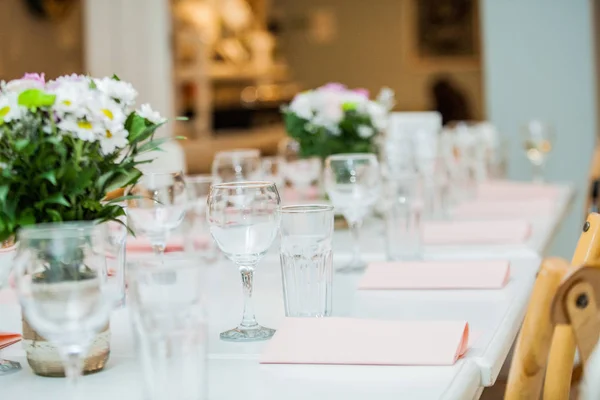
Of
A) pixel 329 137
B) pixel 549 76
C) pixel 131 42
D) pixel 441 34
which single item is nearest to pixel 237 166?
pixel 329 137

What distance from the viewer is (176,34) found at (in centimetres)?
664

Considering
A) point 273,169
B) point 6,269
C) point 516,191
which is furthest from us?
point 516,191

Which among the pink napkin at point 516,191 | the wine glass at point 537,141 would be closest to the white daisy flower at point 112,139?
the pink napkin at point 516,191

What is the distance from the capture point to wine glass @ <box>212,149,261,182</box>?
7.49 feet

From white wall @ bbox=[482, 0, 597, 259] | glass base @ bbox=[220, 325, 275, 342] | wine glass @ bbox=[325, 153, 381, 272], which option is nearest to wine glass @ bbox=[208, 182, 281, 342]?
glass base @ bbox=[220, 325, 275, 342]

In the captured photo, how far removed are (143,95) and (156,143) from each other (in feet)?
14.0

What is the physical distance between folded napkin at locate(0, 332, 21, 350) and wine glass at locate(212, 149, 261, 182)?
39.2 inches

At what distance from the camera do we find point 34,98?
1.09 metres

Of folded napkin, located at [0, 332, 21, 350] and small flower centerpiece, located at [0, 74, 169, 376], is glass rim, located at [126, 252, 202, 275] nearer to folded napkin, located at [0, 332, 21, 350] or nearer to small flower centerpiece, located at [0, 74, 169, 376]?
small flower centerpiece, located at [0, 74, 169, 376]

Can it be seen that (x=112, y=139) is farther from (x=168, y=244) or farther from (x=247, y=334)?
(x=168, y=244)

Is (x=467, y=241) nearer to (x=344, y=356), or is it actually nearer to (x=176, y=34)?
(x=344, y=356)

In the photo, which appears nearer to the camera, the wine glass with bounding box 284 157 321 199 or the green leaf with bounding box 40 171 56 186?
the green leaf with bounding box 40 171 56 186

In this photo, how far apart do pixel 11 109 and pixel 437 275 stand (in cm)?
79

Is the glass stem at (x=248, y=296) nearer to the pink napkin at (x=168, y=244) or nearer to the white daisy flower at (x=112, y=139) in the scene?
the white daisy flower at (x=112, y=139)
